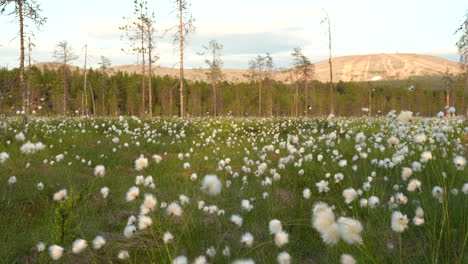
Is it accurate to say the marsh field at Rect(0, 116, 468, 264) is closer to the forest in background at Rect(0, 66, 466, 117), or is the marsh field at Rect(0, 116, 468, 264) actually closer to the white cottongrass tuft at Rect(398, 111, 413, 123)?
the white cottongrass tuft at Rect(398, 111, 413, 123)

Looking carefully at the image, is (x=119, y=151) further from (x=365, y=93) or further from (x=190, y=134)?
(x=365, y=93)

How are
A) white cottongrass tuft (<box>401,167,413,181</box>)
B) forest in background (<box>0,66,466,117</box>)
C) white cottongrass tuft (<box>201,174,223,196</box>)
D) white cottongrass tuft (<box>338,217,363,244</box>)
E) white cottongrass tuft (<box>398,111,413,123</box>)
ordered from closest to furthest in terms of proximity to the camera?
white cottongrass tuft (<box>338,217,363,244</box>)
white cottongrass tuft (<box>201,174,223,196</box>)
white cottongrass tuft (<box>401,167,413,181</box>)
white cottongrass tuft (<box>398,111,413,123</box>)
forest in background (<box>0,66,466,117</box>)

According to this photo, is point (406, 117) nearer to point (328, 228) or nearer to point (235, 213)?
point (235, 213)

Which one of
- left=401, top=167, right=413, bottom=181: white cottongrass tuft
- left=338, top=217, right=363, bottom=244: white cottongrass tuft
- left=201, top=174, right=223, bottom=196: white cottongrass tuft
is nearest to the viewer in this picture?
left=338, top=217, right=363, bottom=244: white cottongrass tuft

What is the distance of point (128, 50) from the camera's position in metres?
27.1

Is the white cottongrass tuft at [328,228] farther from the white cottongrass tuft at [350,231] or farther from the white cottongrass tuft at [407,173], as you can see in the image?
the white cottongrass tuft at [407,173]

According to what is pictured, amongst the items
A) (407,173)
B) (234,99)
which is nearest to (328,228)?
(407,173)

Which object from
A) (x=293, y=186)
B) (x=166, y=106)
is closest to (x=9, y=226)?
(x=293, y=186)

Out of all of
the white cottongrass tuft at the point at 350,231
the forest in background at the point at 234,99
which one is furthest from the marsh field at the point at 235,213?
the forest in background at the point at 234,99

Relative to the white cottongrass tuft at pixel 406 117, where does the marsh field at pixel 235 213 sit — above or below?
below

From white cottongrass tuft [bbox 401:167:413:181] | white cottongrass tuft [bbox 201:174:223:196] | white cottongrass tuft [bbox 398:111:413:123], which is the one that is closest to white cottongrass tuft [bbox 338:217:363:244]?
white cottongrass tuft [bbox 201:174:223:196]

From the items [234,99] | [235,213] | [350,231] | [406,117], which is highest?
[234,99]

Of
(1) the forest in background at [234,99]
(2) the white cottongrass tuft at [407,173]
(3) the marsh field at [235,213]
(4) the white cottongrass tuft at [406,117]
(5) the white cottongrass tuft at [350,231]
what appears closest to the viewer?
(5) the white cottongrass tuft at [350,231]

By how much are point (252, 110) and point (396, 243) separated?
91157 millimetres
